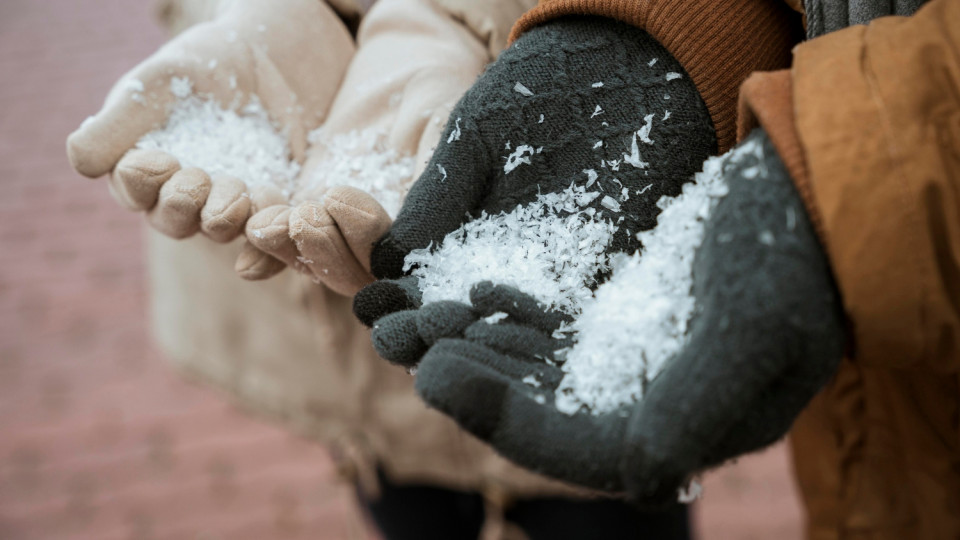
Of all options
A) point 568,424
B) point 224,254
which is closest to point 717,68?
point 568,424

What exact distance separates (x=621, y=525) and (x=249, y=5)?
1088 millimetres

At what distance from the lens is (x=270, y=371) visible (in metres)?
1.25

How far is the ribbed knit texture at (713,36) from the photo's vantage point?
2.37 feet

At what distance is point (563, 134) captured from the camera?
77cm

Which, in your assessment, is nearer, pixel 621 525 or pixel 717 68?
pixel 717 68

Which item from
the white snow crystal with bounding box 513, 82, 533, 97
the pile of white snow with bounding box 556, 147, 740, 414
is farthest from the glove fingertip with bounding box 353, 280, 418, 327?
the white snow crystal with bounding box 513, 82, 533, 97

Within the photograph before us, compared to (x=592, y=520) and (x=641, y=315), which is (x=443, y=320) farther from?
(x=592, y=520)

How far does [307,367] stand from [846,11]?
100 centimetres

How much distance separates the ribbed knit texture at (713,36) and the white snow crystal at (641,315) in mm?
99

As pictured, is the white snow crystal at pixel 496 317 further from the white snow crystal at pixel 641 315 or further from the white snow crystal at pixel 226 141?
the white snow crystal at pixel 226 141

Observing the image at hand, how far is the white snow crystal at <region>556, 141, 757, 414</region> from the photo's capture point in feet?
1.92

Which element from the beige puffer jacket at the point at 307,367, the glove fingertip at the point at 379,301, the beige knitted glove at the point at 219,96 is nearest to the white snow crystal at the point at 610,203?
the glove fingertip at the point at 379,301

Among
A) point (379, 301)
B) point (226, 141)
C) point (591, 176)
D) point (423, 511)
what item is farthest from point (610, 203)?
point (423, 511)

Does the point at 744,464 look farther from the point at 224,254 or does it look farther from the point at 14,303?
the point at 14,303
